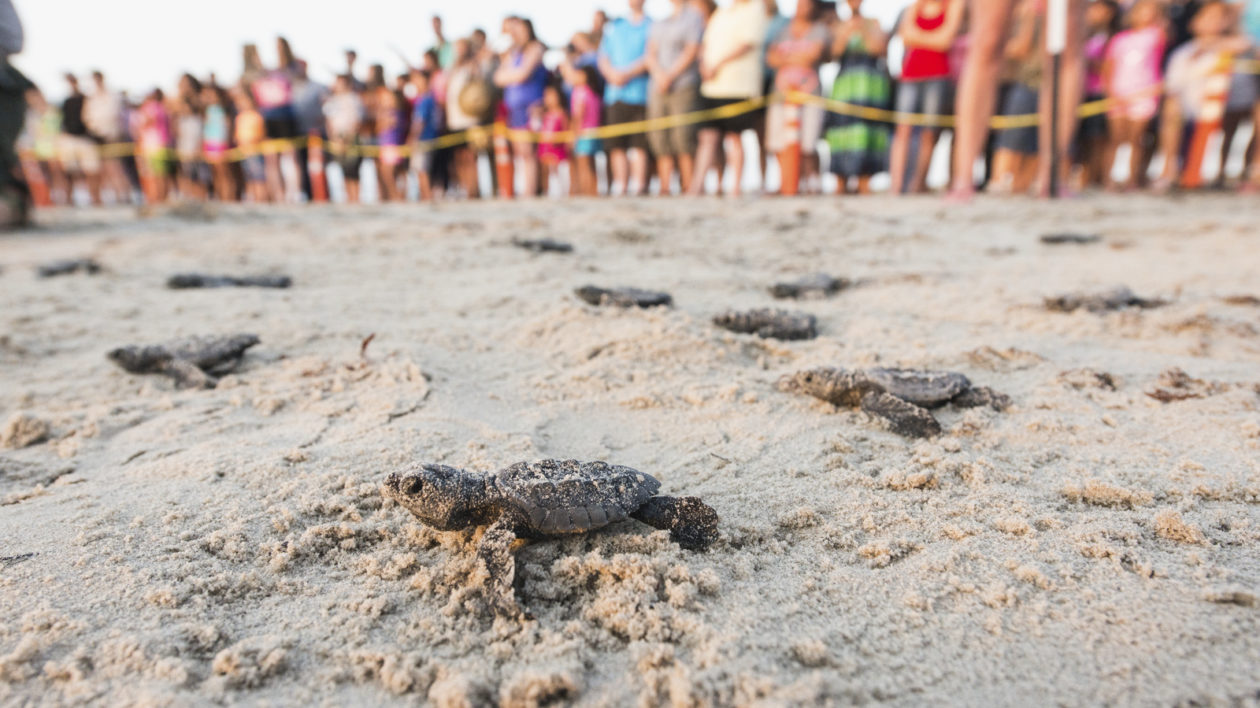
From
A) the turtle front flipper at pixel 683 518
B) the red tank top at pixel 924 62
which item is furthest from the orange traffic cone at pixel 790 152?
the turtle front flipper at pixel 683 518

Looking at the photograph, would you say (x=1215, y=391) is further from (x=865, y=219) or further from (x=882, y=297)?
(x=865, y=219)

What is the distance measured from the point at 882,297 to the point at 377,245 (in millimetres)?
2878

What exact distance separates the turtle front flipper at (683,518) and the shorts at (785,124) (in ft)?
17.6

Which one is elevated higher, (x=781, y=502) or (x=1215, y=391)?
(x=1215, y=391)

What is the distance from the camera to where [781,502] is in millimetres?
1298

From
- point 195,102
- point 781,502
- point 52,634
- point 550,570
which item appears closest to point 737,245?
point 781,502

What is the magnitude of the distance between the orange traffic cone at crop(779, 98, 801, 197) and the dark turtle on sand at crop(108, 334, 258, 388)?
4.97 metres

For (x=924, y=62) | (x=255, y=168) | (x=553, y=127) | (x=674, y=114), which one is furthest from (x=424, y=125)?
(x=924, y=62)

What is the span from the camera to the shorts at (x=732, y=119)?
5957 mm

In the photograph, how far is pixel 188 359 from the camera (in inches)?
77.7

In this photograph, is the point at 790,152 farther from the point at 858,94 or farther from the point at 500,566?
the point at 500,566

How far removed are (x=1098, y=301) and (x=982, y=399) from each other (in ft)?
3.82

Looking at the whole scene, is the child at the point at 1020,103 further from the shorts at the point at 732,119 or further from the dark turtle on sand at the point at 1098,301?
the dark turtle on sand at the point at 1098,301

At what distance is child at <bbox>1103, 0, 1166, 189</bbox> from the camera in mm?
5605
